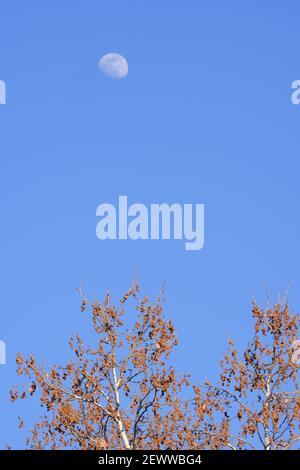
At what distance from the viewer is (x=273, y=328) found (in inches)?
1069

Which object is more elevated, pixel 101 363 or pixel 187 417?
pixel 101 363

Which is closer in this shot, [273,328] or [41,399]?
[41,399]

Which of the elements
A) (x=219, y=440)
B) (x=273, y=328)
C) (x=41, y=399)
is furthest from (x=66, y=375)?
(x=273, y=328)

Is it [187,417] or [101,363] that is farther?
[187,417]

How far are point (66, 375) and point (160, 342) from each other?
9.91ft

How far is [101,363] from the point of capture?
80.6 ft

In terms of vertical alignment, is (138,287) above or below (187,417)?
above
